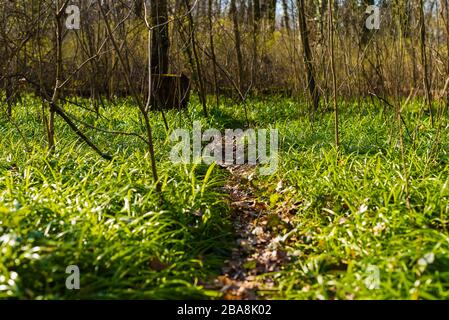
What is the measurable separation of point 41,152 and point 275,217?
7.45 feet

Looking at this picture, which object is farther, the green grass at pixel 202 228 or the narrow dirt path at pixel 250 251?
the narrow dirt path at pixel 250 251

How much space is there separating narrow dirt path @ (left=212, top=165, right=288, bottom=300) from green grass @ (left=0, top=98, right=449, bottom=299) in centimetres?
7

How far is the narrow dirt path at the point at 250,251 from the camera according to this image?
2.59 m

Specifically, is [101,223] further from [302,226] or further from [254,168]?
[254,168]

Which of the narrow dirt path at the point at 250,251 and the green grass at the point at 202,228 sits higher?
the green grass at the point at 202,228

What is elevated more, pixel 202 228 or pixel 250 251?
pixel 202 228

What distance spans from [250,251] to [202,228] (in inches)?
14.4

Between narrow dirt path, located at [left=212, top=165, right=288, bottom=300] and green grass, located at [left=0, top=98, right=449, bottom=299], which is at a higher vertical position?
green grass, located at [left=0, top=98, right=449, bottom=299]

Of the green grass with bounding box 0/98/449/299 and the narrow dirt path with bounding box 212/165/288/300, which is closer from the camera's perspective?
the green grass with bounding box 0/98/449/299

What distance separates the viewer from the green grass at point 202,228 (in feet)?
7.48

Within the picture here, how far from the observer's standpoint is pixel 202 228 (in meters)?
3.22

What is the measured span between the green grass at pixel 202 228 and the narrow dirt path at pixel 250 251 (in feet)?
0.24

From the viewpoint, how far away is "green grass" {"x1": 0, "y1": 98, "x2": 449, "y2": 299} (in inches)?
89.8
